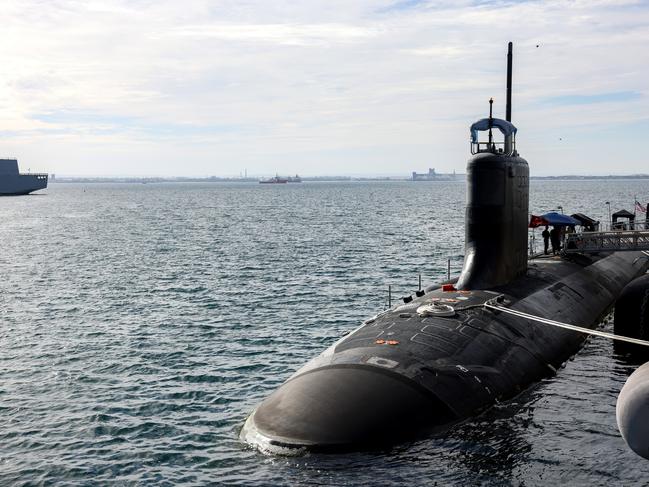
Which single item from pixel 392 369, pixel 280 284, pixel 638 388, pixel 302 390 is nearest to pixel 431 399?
pixel 392 369

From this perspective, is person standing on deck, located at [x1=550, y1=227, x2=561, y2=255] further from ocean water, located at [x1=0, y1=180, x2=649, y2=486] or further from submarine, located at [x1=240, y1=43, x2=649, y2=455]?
ocean water, located at [x1=0, y1=180, x2=649, y2=486]

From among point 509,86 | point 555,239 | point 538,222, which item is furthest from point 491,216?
point 555,239

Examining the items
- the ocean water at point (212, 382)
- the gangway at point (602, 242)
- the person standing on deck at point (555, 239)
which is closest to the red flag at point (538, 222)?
the person standing on deck at point (555, 239)

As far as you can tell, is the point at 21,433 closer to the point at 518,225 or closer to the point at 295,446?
the point at 295,446

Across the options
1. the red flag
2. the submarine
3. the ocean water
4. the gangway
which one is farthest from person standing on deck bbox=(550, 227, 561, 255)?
the ocean water

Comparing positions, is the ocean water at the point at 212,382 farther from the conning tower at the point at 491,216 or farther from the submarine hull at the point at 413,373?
the conning tower at the point at 491,216

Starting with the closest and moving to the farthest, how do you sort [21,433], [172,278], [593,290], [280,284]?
1. [21,433]
2. [593,290]
3. [280,284]
4. [172,278]

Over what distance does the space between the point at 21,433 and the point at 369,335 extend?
1066 centimetres

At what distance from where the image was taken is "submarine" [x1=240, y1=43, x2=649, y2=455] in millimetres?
16938

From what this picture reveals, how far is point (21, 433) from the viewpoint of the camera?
21.3m

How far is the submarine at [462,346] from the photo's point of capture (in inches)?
667

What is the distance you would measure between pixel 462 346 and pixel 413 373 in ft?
9.20

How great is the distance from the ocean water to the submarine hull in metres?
0.47

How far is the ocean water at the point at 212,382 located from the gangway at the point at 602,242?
5.15 metres
